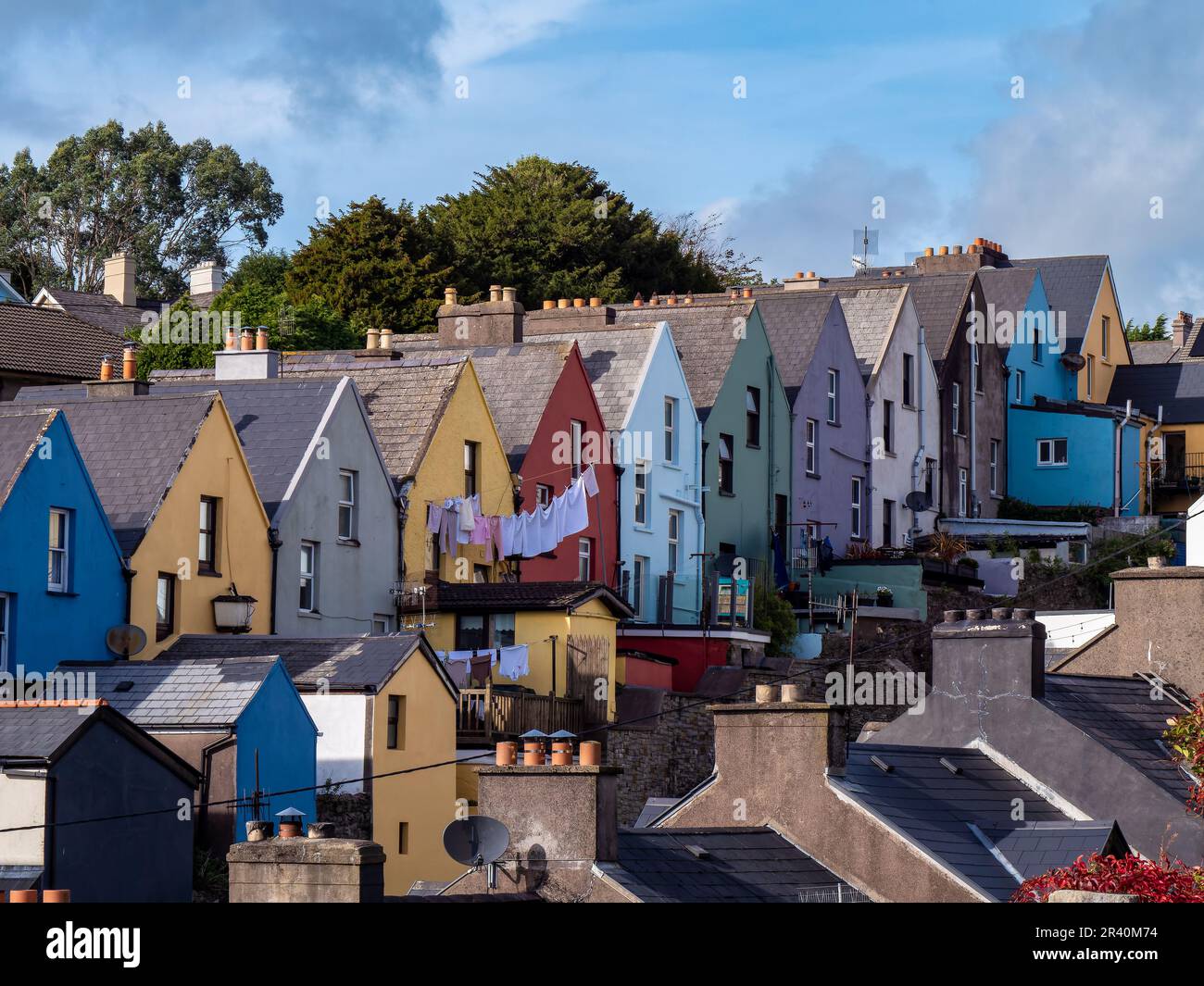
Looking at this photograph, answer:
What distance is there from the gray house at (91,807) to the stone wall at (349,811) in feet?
15.5

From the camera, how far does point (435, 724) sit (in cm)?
3762

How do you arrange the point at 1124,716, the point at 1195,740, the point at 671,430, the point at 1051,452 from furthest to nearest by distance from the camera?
the point at 1051,452, the point at 671,430, the point at 1124,716, the point at 1195,740

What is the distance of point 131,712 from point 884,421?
111 ft

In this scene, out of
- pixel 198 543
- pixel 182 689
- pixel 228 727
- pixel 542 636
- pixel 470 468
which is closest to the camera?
pixel 228 727

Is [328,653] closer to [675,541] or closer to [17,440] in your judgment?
[17,440]

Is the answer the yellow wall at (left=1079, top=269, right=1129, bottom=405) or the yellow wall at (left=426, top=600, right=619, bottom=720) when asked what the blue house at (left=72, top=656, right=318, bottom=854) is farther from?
the yellow wall at (left=1079, top=269, right=1129, bottom=405)

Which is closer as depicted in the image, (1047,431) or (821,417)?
(821,417)

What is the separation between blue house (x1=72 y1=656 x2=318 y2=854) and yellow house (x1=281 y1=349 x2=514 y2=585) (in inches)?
387

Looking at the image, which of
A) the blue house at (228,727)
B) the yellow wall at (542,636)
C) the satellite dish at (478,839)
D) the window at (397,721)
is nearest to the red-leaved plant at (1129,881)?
the satellite dish at (478,839)

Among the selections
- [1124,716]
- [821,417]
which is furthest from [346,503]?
[821,417]

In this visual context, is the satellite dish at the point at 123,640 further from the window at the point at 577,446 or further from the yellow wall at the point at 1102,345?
the yellow wall at the point at 1102,345

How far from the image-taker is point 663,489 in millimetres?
52031

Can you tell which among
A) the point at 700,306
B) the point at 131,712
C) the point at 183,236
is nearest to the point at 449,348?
the point at 700,306

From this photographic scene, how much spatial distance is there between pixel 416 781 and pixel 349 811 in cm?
179
